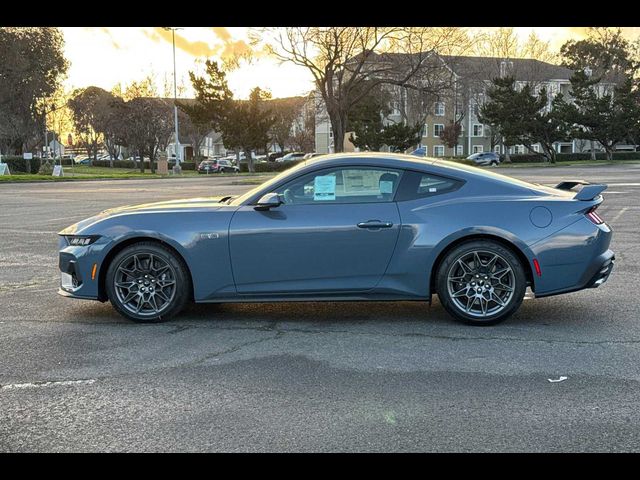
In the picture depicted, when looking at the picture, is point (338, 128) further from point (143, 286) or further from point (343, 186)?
point (143, 286)

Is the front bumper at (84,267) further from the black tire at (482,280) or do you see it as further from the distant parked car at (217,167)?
the distant parked car at (217,167)

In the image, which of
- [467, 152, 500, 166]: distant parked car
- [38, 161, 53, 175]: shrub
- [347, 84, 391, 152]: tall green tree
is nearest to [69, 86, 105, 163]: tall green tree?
[38, 161, 53, 175]: shrub

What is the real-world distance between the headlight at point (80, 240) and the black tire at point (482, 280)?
306 cm

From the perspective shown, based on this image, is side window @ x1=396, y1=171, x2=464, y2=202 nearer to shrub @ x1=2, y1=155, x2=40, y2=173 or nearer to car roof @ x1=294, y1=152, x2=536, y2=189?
car roof @ x1=294, y1=152, x2=536, y2=189

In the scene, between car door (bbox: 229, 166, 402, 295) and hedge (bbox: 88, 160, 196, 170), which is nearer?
car door (bbox: 229, 166, 402, 295)

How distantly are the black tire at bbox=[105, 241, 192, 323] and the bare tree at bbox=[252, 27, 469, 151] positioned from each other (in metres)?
30.0

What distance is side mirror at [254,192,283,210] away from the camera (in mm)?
5469

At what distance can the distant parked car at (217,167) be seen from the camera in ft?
192

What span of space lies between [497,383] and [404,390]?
2.07ft

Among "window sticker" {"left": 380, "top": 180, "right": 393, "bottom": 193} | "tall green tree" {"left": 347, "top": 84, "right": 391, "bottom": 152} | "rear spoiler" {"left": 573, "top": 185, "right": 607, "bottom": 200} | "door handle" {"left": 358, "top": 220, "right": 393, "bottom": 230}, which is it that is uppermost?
"tall green tree" {"left": 347, "top": 84, "right": 391, "bottom": 152}

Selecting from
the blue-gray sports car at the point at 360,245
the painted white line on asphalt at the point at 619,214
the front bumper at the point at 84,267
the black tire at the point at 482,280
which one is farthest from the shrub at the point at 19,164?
the black tire at the point at 482,280

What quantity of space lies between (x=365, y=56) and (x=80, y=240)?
33.1m

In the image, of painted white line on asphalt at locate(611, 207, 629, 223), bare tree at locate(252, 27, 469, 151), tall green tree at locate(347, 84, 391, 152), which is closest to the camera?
painted white line on asphalt at locate(611, 207, 629, 223)
